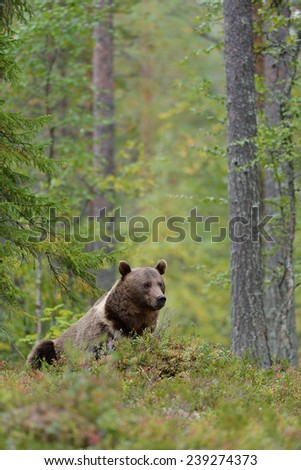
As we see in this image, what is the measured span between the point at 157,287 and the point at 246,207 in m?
2.38

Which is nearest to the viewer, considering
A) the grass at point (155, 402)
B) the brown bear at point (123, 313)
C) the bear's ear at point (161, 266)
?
the grass at point (155, 402)

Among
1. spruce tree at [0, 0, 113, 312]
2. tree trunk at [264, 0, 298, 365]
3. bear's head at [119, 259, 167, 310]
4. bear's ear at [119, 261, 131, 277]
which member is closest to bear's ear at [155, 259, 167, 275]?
bear's head at [119, 259, 167, 310]

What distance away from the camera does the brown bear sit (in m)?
9.48

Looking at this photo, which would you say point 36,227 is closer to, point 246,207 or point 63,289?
point 63,289

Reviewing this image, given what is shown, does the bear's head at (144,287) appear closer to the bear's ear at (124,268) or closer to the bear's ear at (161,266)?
the bear's ear at (124,268)

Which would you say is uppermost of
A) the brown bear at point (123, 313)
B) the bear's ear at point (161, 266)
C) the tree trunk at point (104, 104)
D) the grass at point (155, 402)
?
the tree trunk at point (104, 104)

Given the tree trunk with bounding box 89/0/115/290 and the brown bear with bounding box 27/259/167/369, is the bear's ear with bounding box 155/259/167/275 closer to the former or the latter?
the brown bear with bounding box 27/259/167/369

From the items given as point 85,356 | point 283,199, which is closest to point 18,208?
point 85,356

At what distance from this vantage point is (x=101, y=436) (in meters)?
5.46

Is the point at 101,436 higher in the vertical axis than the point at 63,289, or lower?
lower

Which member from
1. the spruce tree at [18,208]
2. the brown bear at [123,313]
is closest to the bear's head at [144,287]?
the brown bear at [123,313]

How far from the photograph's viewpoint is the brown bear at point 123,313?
948cm
